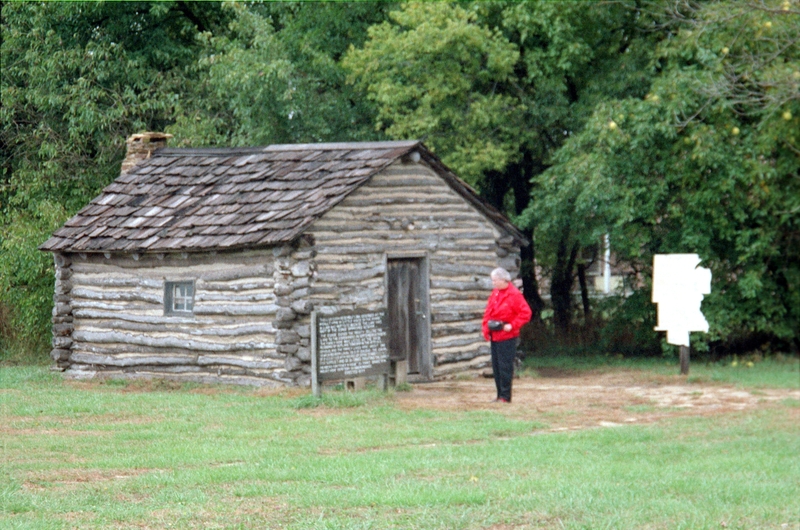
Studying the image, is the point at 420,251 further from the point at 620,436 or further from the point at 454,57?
the point at 620,436

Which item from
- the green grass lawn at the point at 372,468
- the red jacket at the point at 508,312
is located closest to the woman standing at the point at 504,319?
the red jacket at the point at 508,312

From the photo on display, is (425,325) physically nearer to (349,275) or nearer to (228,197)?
(349,275)

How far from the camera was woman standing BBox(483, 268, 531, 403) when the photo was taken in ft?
45.3

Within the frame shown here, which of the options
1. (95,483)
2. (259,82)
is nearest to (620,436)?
(95,483)

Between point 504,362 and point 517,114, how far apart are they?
28.3 feet

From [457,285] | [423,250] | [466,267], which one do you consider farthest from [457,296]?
[423,250]

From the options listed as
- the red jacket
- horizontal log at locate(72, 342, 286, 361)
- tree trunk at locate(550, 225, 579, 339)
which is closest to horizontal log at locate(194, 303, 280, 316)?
horizontal log at locate(72, 342, 286, 361)

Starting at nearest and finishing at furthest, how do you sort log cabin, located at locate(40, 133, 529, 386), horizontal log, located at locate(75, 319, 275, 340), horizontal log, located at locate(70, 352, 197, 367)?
log cabin, located at locate(40, 133, 529, 386) → horizontal log, located at locate(75, 319, 275, 340) → horizontal log, located at locate(70, 352, 197, 367)

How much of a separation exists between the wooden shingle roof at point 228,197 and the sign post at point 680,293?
2808mm

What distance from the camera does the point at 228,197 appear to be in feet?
57.6

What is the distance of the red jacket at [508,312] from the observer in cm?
1380

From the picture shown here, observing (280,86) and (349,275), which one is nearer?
(349,275)

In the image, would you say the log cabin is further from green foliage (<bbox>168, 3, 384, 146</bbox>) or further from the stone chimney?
green foliage (<bbox>168, 3, 384, 146</bbox>)

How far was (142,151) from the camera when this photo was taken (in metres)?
20.8
